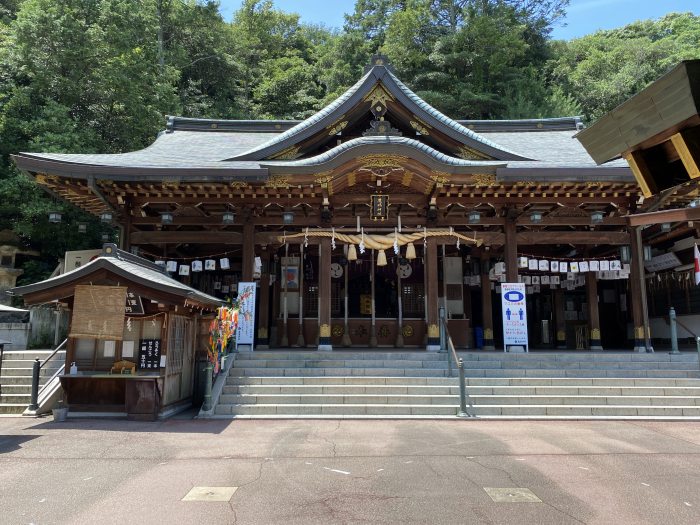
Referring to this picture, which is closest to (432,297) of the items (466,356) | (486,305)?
(466,356)

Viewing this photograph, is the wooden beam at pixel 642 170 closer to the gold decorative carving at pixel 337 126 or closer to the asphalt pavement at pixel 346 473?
the asphalt pavement at pixel 346 473

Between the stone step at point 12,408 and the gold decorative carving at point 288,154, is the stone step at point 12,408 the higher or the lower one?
the lower one

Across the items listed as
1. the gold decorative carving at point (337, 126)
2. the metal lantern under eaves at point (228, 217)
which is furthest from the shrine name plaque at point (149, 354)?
the gold decorative carving at point (337, 126)

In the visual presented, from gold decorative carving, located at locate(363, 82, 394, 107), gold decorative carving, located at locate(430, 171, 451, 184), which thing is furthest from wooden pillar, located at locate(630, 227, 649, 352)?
gold decorative carving, located at locate(363, 82, 394, 107)

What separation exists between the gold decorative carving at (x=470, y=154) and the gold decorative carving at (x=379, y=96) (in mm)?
2572

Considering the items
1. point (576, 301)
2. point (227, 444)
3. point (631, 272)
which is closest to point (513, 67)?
point (576, 301)

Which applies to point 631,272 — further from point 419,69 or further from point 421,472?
point 419,69

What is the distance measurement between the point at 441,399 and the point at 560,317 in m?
10.3

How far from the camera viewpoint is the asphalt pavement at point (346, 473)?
463cm

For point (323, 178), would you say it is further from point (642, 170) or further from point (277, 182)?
point (642, 170)

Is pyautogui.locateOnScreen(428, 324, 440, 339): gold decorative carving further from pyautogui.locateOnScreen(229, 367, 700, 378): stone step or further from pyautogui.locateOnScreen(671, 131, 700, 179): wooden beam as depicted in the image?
pyautogui.locateOnScreen(671, 131, 700, 179): wooden beam

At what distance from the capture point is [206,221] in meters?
14.0

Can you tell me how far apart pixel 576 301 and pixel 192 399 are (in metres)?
15.6

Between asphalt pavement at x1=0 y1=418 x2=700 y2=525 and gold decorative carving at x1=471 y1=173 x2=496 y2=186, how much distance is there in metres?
6.37
